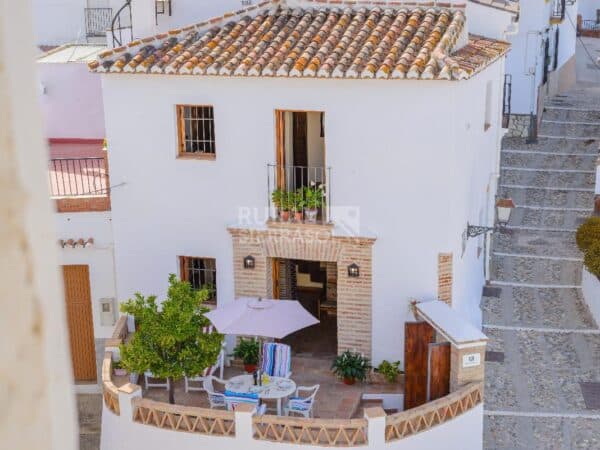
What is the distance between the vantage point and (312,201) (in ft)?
48.7

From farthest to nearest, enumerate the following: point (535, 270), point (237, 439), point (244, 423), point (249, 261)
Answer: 1. point (535, 270)
2. point (249, 261)
3. point (237, 439)
4. point (244, 423)

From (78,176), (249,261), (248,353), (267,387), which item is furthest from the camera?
(78,176)

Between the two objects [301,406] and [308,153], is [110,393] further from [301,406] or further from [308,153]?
[308,153]

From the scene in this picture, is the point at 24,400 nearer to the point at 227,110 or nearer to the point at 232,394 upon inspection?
the point at 232,394

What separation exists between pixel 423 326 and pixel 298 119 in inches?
179

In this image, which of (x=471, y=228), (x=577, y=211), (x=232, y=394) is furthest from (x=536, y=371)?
(x=577, y=211)

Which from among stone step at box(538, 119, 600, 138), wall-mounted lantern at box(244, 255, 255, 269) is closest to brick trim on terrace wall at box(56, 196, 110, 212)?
wall-mounted lantern at box(244, 255, 255, 269)

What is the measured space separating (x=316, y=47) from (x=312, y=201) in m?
2.57

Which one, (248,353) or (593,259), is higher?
(593,259)

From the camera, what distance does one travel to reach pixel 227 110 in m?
15.0

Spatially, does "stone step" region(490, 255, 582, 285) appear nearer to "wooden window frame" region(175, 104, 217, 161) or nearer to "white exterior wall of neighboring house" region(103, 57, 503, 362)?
"white exterior wall of neighboring house" region(103, 57, 503, 362)

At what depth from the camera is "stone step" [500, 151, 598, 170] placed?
30.3m

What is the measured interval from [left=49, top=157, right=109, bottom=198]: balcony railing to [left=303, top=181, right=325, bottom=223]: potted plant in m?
3.85

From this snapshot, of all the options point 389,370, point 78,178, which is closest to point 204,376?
point 389,370
